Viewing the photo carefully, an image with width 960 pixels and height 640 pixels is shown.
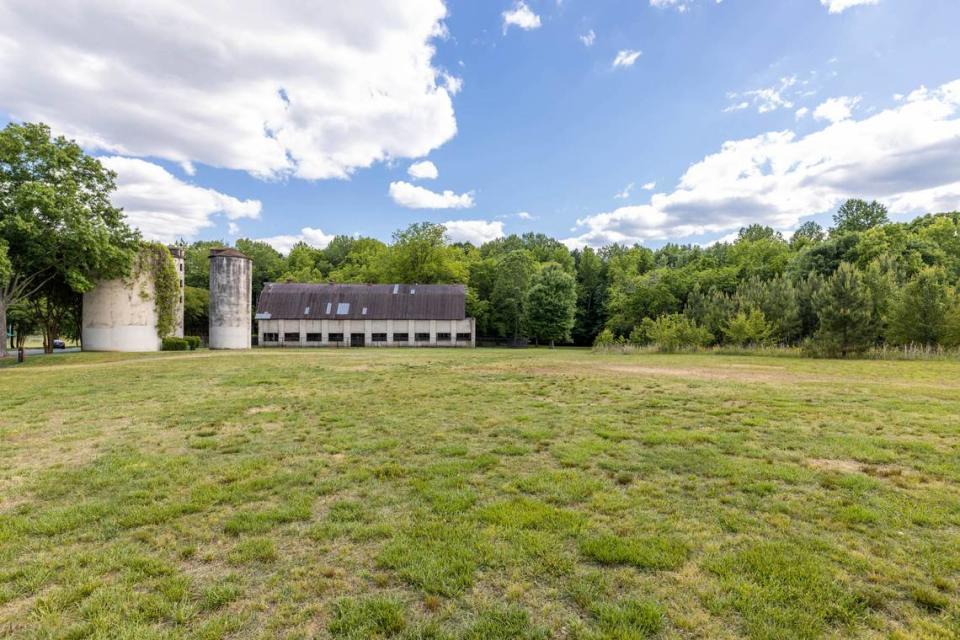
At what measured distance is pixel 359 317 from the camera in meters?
51.5

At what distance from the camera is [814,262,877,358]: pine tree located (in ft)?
87.0

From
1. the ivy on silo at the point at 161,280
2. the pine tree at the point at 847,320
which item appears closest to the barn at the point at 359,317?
the ivy on silo at the point at 161,280

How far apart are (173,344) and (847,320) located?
4786 cm

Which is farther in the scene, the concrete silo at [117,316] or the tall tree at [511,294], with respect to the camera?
the tall tree at [511,294]

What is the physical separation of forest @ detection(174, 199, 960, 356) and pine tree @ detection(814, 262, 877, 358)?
72 millimetres

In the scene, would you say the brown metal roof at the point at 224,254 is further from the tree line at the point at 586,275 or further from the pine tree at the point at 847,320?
the pine tree at the point at 847,320

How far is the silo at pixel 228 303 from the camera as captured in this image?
4244cm

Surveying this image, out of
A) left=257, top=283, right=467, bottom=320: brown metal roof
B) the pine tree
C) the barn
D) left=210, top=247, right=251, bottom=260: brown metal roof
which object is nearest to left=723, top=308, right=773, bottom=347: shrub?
the pine tree

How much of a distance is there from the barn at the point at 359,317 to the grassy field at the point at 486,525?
4167 centimetres

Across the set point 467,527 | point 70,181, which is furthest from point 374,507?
point 70,181

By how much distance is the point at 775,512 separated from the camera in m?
4.85

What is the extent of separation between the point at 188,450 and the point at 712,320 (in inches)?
1637

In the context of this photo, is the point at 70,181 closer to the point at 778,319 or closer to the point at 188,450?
the point at 188,450

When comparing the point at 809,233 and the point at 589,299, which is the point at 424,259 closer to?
the point at 589,299
